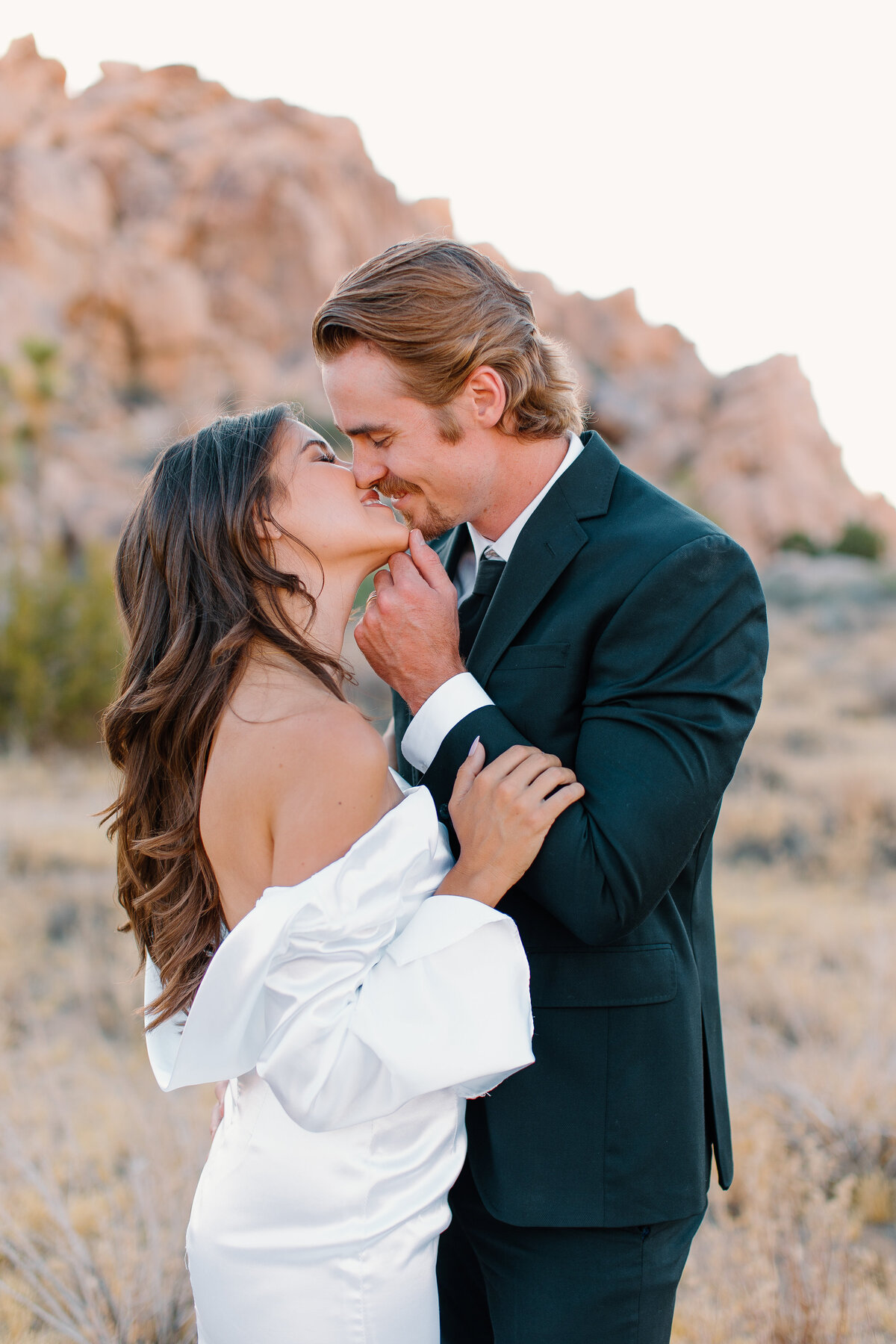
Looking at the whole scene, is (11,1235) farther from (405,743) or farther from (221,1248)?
(405,743)

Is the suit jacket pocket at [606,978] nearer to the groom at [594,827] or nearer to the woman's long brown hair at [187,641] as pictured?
the groom at [594,827]

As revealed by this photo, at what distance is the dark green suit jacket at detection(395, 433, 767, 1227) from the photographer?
1.58 meters

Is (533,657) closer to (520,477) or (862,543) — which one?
(520,477)

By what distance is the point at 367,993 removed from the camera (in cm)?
152

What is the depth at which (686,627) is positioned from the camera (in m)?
1.67

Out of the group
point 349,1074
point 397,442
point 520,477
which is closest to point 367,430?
point 397,442

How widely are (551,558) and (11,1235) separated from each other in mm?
2933

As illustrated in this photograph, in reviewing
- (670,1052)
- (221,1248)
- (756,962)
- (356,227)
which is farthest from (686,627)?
(356,227)

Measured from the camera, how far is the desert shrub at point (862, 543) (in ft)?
115

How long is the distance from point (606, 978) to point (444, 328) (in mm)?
1355

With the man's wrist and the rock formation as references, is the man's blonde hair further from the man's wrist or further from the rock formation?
the rock formation

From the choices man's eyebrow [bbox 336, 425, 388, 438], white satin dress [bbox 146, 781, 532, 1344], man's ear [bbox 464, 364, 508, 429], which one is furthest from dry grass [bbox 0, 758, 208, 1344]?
man's ear [bbox 464, 364, 508, 429]

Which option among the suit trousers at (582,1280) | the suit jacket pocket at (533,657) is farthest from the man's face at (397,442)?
the suit trousers at (582,1280)

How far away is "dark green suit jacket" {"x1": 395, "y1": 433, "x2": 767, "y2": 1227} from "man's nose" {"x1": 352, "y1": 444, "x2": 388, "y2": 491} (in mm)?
416
